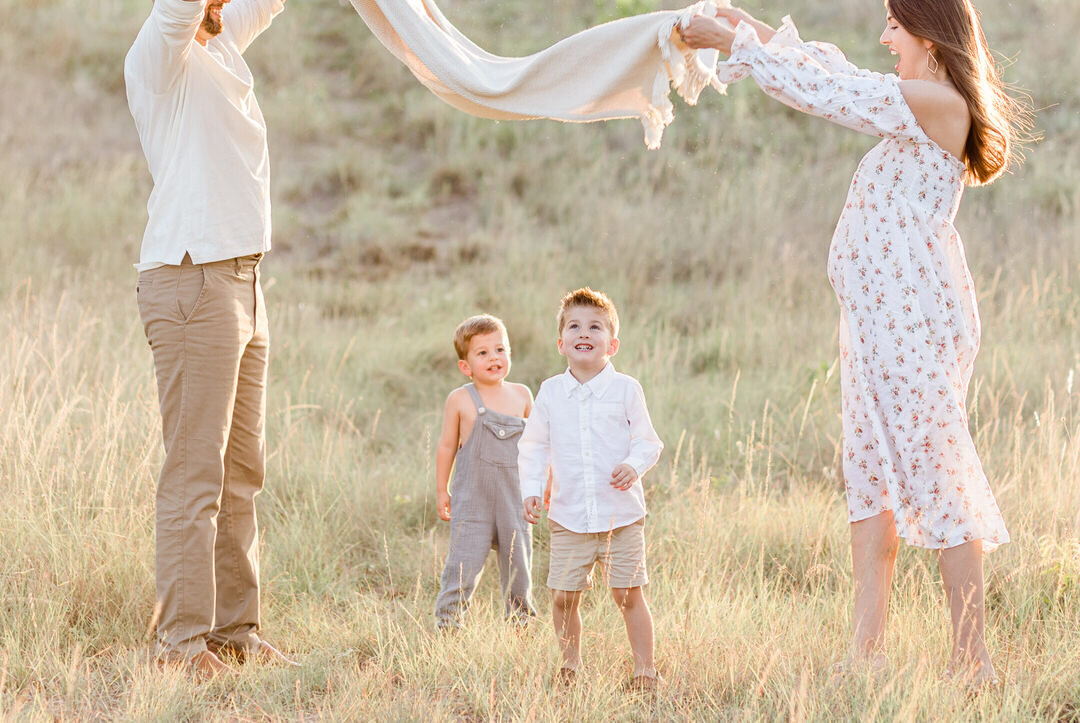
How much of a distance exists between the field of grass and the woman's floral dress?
573mm

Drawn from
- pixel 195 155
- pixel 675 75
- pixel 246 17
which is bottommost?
pixel 195 155

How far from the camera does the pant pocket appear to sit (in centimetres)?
368

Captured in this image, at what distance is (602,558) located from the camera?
3545 mm

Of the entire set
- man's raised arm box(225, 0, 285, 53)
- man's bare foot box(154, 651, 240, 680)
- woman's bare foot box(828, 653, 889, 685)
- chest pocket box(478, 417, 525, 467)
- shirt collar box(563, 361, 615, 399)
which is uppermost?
man's raised arm box(225, 0, 285, 53)

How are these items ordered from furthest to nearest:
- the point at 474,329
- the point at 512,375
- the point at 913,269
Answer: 1. the point at 512,375
2. the point at 474,329
3. the point at 913,269

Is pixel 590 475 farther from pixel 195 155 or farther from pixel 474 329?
pixel 195 155

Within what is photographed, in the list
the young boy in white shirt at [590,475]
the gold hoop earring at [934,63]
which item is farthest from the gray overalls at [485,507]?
the gold hoop earring at [934,63]

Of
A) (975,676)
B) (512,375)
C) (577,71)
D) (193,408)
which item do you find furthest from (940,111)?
(512,375)

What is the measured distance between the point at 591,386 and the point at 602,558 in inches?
22.2

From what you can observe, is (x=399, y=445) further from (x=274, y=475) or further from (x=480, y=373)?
(x=480, y=373)

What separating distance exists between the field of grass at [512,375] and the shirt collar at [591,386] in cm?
89

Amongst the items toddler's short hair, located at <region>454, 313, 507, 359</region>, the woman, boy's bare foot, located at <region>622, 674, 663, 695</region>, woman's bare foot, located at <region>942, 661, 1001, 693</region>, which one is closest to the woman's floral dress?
the woman

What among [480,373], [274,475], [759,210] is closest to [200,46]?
[480,373]

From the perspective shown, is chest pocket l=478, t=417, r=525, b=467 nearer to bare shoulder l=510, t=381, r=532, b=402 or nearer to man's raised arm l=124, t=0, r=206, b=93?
bare shoulder l=510, t=381, r=532, b=402
